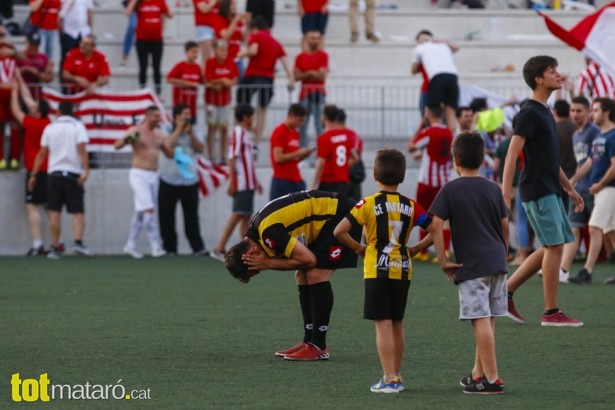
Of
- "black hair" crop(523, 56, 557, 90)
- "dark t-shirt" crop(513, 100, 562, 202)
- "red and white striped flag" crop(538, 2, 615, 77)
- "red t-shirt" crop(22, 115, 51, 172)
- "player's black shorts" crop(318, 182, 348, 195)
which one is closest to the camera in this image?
"black hair" crop(523, 56, 557, 90)

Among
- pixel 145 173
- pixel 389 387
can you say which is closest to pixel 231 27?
pixel 145 173

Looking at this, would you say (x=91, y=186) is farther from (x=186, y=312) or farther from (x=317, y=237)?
(x=317, y=237)

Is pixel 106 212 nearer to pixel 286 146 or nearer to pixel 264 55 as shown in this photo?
pixel 264 55

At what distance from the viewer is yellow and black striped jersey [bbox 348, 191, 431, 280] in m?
7.39

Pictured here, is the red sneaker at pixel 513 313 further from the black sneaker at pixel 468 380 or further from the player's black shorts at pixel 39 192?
the player's black shorts at pixel 39 192

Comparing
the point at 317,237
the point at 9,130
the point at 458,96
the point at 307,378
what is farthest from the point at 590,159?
the point at 9,130

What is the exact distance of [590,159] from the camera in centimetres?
1440

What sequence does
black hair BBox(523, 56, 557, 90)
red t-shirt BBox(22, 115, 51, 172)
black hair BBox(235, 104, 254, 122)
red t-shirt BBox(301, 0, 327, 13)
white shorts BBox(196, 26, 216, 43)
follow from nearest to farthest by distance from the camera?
black hair BBox(523, 56, 557, 90), black hair BBox(235, 104, 254, 122), red t-shirt BBox(22, 115, 51, 172), white shorts BBox(196, 26, 216, 43), red t-shirt BBox(301, 0, 327, 13)

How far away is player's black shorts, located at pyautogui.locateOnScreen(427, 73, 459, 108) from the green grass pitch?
4924mm

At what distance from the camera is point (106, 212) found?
19469 millimetres

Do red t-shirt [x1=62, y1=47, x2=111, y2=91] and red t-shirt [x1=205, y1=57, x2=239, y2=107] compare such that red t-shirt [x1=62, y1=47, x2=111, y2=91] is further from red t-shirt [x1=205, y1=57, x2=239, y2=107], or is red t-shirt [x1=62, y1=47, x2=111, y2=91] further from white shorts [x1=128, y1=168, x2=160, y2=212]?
white shorts [x1=128, y1=168, x2=160, y2=212]

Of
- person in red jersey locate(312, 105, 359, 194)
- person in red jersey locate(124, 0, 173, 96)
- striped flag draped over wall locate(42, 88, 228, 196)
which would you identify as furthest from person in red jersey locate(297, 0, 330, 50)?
person in red jersey locate(312, 105, 359, 194)

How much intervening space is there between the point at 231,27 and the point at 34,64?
310cm

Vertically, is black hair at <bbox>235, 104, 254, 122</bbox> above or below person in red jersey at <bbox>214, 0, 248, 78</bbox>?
below
